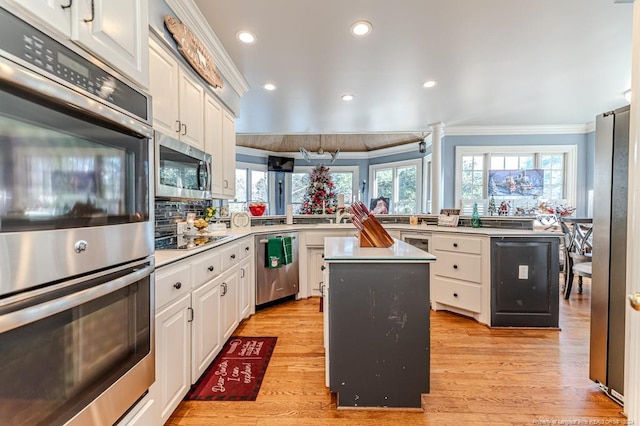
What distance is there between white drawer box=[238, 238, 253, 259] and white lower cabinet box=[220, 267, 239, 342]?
0.20 metres

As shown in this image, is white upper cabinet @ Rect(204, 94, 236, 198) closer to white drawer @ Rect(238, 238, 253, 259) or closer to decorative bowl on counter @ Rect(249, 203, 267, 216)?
white drawer @ Rect(238, 238, 253, 259)

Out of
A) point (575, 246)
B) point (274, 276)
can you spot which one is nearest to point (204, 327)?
point (274, 276)

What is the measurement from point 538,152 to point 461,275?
12.4ft

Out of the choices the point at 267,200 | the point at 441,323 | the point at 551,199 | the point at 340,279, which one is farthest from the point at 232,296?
the point at 551,199

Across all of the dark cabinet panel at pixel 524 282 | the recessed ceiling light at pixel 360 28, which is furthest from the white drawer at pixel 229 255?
the dark cabinet panel at pixel 524 282

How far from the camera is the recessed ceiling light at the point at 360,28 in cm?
217

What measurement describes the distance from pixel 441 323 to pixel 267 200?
538 cm

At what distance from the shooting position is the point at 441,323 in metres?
2.82

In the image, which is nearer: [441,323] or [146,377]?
[146,377]

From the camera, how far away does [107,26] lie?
0.90 m

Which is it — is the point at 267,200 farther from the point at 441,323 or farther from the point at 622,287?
the point at 622,287

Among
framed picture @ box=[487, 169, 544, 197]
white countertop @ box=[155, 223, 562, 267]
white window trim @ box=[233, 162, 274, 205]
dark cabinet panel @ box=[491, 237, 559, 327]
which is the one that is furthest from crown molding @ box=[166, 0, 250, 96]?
framed picture @ box=[487, 169, 544, 197]

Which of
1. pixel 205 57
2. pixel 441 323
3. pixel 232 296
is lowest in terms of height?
pixel 441 323

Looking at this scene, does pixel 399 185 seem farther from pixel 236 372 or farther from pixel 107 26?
pixel 107 26
